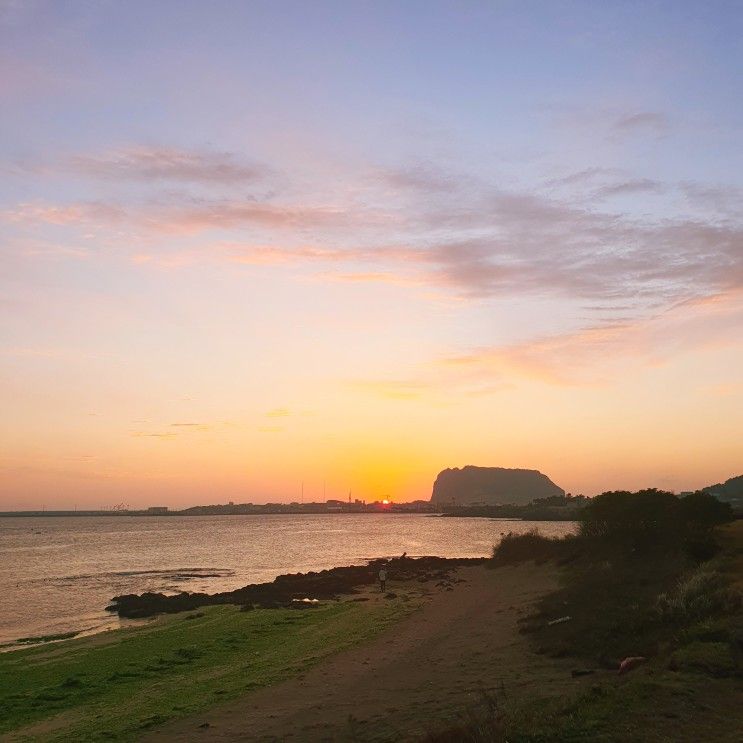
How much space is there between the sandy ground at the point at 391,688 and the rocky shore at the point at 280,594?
17.1 meters

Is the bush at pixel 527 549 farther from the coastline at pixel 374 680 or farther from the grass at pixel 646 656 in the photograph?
the grass at pixel 646 656

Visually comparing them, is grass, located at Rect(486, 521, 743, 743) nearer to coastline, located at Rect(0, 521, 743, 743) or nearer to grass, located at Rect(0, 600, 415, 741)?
coastline, located at Rect(0, 521, 743, 743)

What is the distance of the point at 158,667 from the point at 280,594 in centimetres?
2255

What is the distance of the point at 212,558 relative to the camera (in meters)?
90.8

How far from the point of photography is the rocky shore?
42.3 metres

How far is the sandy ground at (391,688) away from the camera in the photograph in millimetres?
14727

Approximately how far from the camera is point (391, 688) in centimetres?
1812

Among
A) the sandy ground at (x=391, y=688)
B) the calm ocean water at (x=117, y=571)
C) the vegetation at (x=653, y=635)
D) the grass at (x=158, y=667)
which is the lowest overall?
the calm ocean water at (x=117, y=571)

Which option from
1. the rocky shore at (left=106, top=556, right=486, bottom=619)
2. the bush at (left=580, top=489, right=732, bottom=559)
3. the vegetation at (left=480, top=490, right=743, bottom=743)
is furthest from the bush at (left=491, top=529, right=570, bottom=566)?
the vegetation at (left=480, top=490, right=743, bottom=743)

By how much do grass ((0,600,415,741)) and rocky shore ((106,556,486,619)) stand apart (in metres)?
5.76

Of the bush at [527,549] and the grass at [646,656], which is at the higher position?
the grass at [646,656]

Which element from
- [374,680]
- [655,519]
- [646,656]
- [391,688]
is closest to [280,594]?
[655,519]

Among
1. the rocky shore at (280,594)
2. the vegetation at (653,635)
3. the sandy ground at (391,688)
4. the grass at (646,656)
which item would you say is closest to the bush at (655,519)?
the vegetation at (653,635)

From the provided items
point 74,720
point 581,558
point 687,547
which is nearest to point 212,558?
point 581,558
